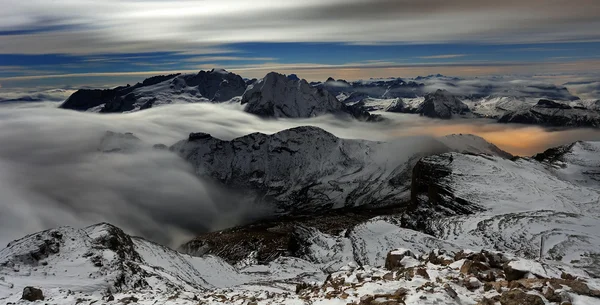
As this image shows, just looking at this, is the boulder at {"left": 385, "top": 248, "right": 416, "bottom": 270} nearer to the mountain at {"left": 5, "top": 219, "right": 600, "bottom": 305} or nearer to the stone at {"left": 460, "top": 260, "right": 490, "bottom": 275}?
the mountain at {"left": 5, "top": 219, "right": 600, "bottom": 305}

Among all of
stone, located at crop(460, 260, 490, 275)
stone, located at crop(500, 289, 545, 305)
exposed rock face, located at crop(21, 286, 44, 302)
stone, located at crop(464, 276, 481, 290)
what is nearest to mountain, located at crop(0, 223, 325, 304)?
exposed rock face, located at crop(21, 286, 44, 302)

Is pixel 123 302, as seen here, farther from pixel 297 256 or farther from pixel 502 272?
pixel 297 256

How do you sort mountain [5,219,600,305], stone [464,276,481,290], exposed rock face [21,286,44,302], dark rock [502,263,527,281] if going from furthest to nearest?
exposed rock face [21,286,44,302]
dark rock [502,263,527,281]
stone [464,276,481,290]
mountain [5,219,600,305]

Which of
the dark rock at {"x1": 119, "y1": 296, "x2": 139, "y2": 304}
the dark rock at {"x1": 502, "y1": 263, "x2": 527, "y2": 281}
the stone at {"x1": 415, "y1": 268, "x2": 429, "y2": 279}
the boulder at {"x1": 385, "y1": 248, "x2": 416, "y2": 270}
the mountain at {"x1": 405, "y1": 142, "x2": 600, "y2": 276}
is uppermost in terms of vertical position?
the dark rock at {"x1": 502, "y1": 263, "x2": 527, "y2": 281}

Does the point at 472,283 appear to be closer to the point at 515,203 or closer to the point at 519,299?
the point at 519,299

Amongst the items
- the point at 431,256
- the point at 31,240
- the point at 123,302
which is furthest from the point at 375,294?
the point at 31,240

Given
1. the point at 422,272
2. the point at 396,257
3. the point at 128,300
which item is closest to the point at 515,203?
the point at 396,257

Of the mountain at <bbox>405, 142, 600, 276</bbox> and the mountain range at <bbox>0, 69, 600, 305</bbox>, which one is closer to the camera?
the mountain range at <bbox>0, 69, 600, 305</bbox>

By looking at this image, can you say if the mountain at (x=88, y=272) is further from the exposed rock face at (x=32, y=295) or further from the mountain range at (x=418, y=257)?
the exposed rock face at (x=32, y=295)
